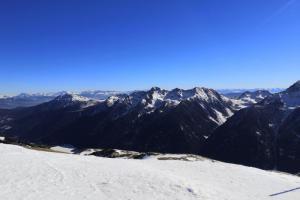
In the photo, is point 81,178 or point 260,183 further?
point 260,183

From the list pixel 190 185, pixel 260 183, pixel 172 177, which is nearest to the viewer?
pixel 190 185

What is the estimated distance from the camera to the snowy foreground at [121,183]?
26.9 metres

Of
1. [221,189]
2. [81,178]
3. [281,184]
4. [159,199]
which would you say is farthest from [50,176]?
[281,184]

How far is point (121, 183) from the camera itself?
3031 cm

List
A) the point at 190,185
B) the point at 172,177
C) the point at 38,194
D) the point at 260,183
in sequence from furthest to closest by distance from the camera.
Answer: the point at 260,183, the point at 172,177, the point at 190,185, the point at 38,194

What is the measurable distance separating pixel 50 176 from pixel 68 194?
19.0 ft

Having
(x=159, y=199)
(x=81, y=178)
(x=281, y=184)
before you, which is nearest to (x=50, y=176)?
(x=81, y=178)

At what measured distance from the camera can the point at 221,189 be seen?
32281 millimetres

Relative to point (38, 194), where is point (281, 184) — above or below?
below

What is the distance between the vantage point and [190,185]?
30.5 m

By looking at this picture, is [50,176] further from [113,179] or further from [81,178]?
[113,179]

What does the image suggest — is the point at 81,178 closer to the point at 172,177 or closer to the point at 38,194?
the point at 38,194

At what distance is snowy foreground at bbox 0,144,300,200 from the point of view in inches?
1061

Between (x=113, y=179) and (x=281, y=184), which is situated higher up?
(x=113, y=179)
